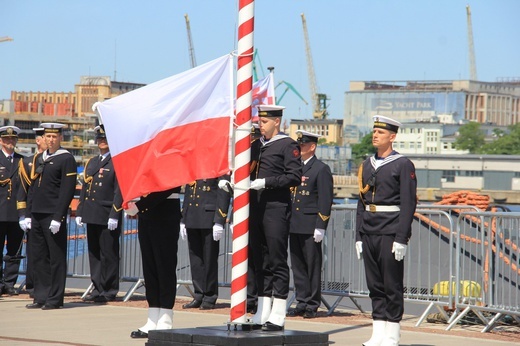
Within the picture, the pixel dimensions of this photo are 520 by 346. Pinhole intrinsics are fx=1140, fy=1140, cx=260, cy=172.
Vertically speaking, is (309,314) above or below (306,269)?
below

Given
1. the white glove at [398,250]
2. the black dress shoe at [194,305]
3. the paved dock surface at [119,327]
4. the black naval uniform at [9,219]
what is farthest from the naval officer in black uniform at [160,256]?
the black naval uniform at [9,219]

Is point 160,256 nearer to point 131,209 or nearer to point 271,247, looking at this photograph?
point 131,209

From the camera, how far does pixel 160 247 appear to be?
995 cm

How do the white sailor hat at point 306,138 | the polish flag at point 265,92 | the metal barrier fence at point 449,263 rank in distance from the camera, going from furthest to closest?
the polish flag at point 265,92 → the white sailor hat at point 306,138 → the metal barrier fence at point 449,263

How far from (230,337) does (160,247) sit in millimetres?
1943

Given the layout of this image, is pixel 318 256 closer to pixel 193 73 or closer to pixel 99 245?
pixel 99 245

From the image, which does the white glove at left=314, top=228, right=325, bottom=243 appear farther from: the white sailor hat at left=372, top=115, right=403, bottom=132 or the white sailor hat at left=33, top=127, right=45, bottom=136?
the white sailor hat at left=33, top=127, right=45, bottom=136

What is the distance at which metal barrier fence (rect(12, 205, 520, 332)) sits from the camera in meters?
11.0

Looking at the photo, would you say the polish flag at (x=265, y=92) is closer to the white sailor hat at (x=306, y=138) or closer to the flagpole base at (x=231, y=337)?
the white sailor hat at (x=306, y=138)

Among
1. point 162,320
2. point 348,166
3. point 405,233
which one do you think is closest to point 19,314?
point 162,320

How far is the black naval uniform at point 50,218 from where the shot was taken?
480 inches

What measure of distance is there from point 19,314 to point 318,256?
3.25 m

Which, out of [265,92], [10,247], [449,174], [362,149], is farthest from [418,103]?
[10,247]

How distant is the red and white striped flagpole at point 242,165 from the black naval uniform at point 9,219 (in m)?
5.92
